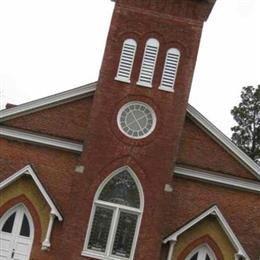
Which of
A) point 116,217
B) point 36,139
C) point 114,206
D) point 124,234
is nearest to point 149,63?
point 36,139

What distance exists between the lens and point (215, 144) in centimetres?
2516

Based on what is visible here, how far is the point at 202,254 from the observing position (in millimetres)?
24094

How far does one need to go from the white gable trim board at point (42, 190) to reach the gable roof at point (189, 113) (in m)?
2.34

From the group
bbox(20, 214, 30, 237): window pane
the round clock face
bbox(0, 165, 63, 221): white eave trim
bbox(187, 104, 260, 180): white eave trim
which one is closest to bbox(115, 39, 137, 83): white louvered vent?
the round clock face

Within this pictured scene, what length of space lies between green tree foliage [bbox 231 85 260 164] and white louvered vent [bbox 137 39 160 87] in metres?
23.9

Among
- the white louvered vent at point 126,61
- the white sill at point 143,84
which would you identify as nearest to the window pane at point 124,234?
the white sill at point 143,84

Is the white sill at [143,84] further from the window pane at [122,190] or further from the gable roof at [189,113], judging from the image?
the window pane at [122,190]

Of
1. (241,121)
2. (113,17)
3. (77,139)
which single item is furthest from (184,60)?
(241,121)

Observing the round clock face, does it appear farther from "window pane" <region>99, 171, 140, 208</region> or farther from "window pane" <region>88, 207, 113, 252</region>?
"window pane" <region>88, 207, 113, 252</region>

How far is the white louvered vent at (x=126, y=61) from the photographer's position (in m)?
24.1

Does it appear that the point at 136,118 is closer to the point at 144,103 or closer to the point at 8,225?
the point at 144,103

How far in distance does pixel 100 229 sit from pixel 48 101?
17.0ft

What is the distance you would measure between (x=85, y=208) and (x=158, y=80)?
5.28 meters

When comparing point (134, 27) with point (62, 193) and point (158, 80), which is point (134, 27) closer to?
point (158, 80)
